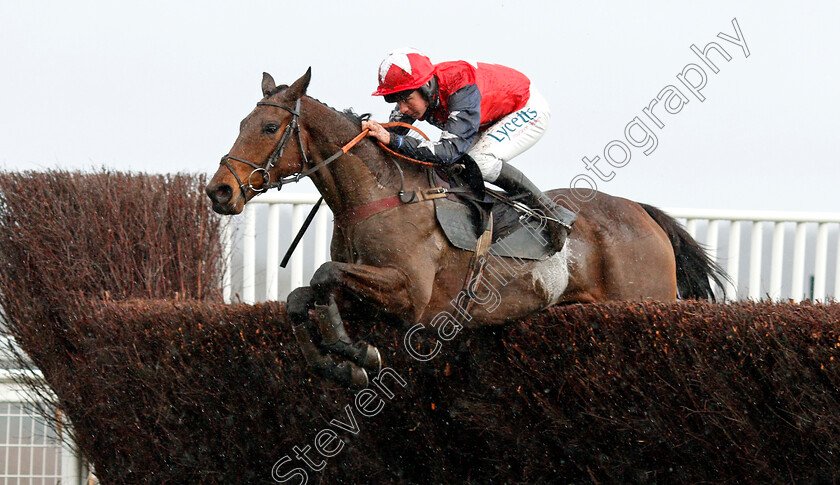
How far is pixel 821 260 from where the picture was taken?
25.8 ft

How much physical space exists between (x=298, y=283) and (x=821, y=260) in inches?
179

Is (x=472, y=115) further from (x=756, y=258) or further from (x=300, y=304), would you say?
(x=756, y=258)

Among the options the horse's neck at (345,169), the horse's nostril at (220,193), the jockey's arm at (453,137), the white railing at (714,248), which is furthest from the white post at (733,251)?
the horse's nostril at (220,193)

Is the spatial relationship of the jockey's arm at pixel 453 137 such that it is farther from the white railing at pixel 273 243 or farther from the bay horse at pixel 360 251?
the white railing at pixel 273 243

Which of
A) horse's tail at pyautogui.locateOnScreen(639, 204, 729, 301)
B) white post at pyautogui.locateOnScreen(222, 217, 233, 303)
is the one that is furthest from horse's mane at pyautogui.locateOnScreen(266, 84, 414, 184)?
white post at pyautogui.locateOnScreen(222, 217, 233, 303)

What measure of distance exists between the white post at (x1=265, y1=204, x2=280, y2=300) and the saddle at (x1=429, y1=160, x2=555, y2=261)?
2.85 metres

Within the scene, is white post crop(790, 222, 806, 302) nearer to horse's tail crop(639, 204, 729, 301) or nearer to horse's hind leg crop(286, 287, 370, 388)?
horse's tail crop(639, 204, 729, 301)

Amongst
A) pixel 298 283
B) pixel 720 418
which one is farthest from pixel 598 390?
pixel 298 283

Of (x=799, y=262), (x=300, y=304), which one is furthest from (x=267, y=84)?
(x=799, y=262)

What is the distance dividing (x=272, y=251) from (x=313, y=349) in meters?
3.33

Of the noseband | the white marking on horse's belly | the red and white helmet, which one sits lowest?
the white marking on horse's belly

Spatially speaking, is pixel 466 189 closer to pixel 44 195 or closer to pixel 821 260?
pixel 44 195

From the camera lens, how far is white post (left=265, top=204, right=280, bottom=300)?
693cm

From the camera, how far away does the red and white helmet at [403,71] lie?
3.96m
